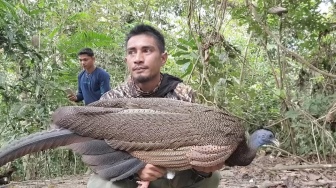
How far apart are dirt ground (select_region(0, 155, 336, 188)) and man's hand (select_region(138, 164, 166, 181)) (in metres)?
1.78

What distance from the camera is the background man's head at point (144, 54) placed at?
2316 millimetres

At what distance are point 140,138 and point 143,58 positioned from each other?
574mm

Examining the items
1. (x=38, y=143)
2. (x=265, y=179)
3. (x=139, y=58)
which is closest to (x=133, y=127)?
(x=38, y=143)

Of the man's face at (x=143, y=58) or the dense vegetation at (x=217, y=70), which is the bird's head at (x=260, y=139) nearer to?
the man's face at (x=143, y=58)

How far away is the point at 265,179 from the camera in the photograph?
4289 mm

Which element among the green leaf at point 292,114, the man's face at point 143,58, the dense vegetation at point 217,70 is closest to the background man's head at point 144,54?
the man's face at point 143,58

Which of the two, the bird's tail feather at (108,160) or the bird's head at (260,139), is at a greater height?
the bird's head at (260,139)

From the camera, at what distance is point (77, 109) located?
6.52ft

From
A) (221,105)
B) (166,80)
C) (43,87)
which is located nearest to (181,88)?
(166,80)

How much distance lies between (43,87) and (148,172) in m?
3.61

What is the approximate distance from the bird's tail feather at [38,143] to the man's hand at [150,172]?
0.28 metres

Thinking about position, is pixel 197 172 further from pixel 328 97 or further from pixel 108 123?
pixel 328 97

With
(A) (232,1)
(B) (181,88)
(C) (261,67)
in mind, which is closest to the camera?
(B) (181,88)

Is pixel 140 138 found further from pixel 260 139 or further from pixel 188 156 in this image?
pixel 260 139
